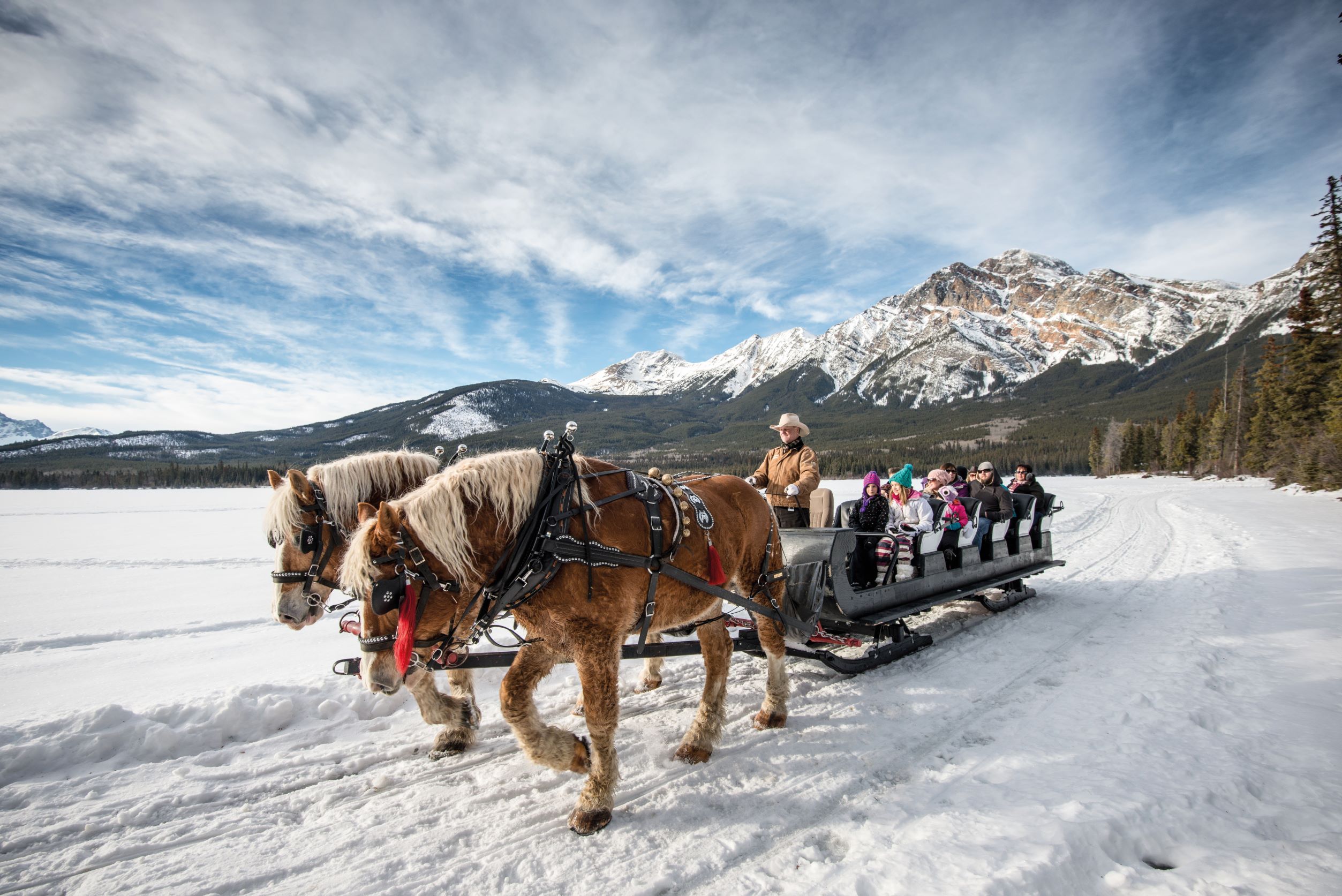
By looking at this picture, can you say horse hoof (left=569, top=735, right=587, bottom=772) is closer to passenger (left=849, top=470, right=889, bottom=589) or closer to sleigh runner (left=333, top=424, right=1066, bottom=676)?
sleigh runner (left=333, top=424, right=1066, bottom=676)

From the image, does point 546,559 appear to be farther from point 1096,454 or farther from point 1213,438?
point 1096,454

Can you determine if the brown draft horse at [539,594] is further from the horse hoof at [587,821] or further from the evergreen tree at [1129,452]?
the evergreen tree at [1129,452]

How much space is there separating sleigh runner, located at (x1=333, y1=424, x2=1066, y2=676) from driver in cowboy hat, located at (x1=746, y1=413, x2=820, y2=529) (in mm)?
476

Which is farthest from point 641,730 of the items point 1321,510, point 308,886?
point 1321,510

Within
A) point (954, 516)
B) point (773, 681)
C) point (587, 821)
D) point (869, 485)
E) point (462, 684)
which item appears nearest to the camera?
point (587, 821)

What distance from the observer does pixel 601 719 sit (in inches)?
118

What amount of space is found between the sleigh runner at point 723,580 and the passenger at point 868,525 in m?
0.16

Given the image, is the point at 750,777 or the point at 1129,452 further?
the point at 1129,452

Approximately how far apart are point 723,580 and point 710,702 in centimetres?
81

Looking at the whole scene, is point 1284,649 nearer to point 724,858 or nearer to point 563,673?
point 724,858

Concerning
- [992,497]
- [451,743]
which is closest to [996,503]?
[992,497]

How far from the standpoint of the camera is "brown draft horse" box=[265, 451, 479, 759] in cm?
357

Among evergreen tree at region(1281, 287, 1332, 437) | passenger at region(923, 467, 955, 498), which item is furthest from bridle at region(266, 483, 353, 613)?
evergreen tree at region(1281, 287, 1332, 437)

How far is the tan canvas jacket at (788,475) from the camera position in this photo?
5.55 m
